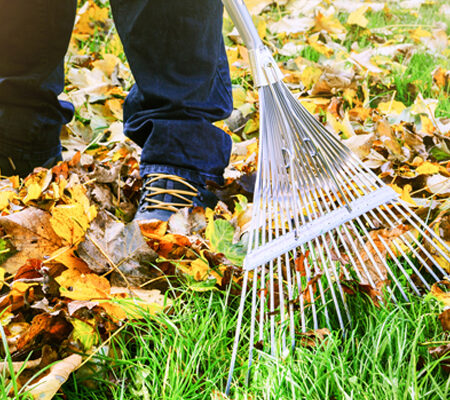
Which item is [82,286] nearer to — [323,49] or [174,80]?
[174,80]

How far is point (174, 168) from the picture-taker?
1.38m

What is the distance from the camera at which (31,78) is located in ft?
4.85

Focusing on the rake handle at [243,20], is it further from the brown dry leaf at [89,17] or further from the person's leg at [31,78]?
the brown dry leaf at [89,17]

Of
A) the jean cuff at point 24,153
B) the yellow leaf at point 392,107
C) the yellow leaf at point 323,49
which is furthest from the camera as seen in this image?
the yellow leaf at point 323,49

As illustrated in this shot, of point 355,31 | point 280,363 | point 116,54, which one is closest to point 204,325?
point 280,363

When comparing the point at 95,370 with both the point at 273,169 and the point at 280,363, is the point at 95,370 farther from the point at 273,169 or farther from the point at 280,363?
the point at 273,169

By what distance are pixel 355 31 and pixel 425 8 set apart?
1.29 meters

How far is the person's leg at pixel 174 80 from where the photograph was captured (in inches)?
50.2

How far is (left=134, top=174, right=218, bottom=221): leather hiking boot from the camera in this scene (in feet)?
4.25

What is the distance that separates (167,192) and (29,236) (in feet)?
1.30

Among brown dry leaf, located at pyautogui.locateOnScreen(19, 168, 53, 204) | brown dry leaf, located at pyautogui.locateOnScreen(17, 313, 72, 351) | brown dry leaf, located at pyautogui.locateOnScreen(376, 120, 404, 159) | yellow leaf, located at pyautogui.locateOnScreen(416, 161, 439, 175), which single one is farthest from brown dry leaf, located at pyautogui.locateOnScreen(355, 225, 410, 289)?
brown dry leaf, located at pyautogui.locateOnScreen(19, 168, 53, 204)

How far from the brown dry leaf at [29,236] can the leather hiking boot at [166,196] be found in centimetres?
27

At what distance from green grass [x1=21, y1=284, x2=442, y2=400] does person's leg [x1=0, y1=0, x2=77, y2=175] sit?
35.4 inches

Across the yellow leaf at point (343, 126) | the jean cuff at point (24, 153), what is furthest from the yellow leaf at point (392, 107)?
the jean cuff at point (24, 153)
